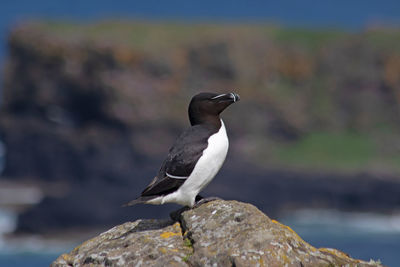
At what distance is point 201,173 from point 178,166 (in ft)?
1.17

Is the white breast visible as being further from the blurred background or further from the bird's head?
the blurred background

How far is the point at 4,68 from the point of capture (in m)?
168

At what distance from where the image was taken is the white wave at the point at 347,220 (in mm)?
127312

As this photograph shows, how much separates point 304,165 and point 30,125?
170 feet

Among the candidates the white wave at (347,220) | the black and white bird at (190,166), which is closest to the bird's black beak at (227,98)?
the black and white bird at (190,166)

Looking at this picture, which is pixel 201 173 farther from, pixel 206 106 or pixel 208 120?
pixel 206 106

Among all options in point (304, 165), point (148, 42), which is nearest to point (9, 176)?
point (148, 42)

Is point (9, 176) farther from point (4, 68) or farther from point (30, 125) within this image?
point (4, 68)

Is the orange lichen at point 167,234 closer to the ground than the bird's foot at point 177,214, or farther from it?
closer to the ground

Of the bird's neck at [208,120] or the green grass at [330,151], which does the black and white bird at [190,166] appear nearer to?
the bird's neck at [208,120]

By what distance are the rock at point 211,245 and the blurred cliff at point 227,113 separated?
389 ft

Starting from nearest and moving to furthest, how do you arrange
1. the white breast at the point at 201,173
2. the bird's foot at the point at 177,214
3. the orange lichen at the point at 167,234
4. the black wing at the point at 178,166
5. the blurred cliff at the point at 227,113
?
the orange lichen at the point at 167,234 → the black wing at the point at 178,166 → the white breast at the point at 201,173 → the bird's foot at the point at 177,214 → the blurred cliff at the point at 227,113

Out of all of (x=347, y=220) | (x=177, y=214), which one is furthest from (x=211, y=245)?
(x=347, y=220)

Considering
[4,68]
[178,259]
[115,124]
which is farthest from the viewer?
[4,68]
